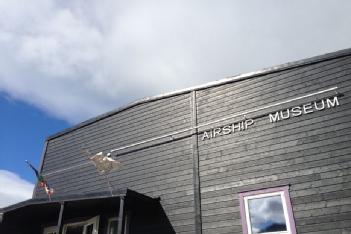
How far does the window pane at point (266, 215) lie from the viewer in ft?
21.8

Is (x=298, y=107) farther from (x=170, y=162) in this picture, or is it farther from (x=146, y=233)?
(x=146, y=233)

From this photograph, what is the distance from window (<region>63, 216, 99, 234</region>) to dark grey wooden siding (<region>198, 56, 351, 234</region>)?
2.98 metres

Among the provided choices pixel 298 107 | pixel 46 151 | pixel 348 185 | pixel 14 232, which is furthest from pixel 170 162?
pixel 46 151

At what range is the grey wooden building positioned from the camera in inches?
262

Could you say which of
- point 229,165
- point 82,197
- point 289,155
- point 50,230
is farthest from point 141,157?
point 289,155

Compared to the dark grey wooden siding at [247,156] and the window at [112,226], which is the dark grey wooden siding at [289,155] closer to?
the dark grey wooden siding at [247,156]

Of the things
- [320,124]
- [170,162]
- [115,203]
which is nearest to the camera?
[320,124]

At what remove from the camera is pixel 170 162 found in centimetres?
873

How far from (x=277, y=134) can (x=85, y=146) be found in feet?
21.0

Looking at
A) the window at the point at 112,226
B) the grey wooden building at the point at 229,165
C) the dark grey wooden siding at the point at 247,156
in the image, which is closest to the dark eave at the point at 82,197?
the grey wooden building at the point at 229,165

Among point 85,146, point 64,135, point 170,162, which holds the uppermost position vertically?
point 64,135

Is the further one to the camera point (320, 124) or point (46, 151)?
point (46, 151)

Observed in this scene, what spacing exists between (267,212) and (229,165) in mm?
1364

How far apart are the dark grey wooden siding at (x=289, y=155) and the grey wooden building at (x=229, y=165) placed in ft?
0.07
